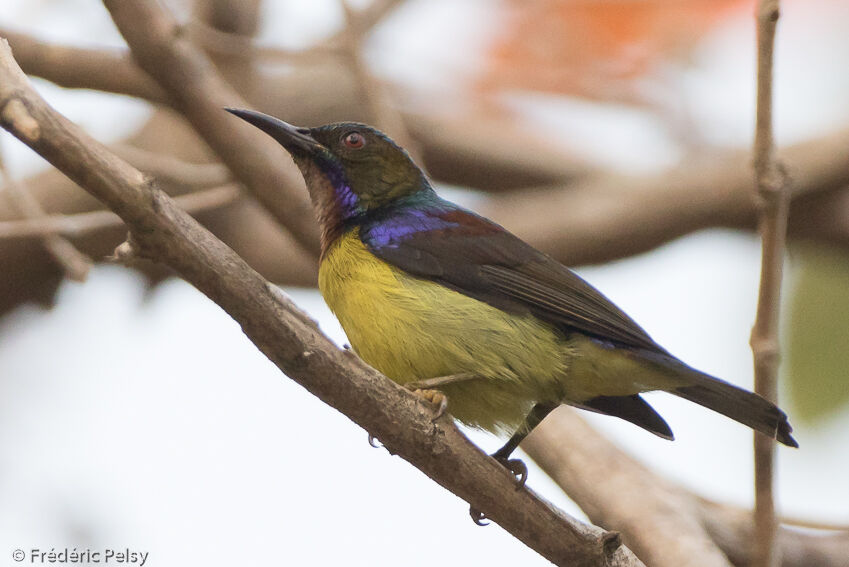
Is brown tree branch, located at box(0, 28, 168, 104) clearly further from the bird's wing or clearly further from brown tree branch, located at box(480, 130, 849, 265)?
brown tree branch, located at box(480, 130, 849, 265)

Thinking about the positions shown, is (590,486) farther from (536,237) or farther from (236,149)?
(236,149)

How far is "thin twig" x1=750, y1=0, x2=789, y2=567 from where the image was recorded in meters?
3.34

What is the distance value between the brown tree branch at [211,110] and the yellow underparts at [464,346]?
50.5 inches

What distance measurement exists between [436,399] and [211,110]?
2.23m

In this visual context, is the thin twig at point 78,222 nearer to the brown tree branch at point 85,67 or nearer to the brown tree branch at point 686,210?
the brown tree branch at point 85,67

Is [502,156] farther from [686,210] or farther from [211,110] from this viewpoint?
[211,110]

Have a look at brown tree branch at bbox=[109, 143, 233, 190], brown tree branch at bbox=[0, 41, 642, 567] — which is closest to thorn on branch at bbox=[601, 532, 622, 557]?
brown tree branch at bbox=[0, 41, 642, 567]

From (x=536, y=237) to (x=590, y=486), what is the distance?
2.00 meters

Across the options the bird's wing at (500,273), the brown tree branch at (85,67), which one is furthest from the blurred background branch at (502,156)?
the bird's wing at (500,273)

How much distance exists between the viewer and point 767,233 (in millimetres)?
3504

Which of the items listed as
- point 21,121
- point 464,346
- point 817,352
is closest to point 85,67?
point 464,346

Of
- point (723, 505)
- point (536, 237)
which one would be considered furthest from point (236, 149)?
point (723, 505)

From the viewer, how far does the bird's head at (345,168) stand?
4.66 metres

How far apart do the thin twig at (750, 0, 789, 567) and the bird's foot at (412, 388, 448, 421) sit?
1092 millimetres
